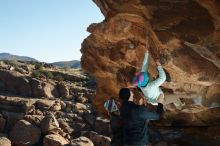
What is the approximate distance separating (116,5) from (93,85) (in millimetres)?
39824

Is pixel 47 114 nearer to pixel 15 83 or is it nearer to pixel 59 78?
pixel 15 83

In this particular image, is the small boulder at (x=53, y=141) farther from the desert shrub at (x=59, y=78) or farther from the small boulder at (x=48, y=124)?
the desert shrub at (x=59, y=78)

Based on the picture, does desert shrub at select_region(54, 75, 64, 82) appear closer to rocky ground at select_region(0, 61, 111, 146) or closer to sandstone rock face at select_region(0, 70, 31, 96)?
rocky ground at select_region(0, 61, 111, 146)

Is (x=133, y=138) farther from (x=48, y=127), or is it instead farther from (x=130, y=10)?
(x=48, y=127)

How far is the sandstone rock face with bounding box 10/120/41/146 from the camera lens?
95.1 feet

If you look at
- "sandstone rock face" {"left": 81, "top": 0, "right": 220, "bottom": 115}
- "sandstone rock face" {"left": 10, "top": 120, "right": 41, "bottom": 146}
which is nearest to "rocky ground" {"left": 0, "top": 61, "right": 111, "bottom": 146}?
Answer: "sandstone rock face" {"left": 10, "top": 120, "right": 41, "bottom": 146}

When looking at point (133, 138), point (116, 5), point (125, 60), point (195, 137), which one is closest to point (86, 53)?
point (125, 60)

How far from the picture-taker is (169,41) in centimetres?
1010

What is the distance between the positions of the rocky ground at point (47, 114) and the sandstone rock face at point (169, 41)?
1511 cm

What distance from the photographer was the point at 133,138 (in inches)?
285

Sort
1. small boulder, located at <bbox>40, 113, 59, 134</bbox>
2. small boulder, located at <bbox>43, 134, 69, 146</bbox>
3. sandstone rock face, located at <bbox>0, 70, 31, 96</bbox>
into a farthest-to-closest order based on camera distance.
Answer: sandstone rock face, located at <bbox>0, 70, 31, 96</bbox> < small boulder, located at <bbox>40, 113, 59, 134</bbox> < small boulder, located at <bbox>43, 134, 69, 146</bbox>

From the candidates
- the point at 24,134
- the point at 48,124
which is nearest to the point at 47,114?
the point at 48,124

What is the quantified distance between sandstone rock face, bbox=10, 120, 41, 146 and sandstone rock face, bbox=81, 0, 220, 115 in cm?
1715

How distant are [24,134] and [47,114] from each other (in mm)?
3156
